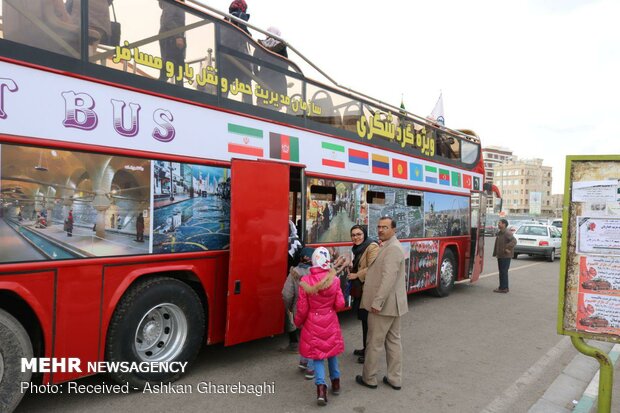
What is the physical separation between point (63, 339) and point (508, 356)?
5097mm

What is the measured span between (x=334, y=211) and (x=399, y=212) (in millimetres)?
1890

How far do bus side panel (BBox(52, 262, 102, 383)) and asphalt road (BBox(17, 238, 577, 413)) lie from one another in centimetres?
50

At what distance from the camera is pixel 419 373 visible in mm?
4836

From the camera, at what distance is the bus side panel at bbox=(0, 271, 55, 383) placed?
3158 millimetres

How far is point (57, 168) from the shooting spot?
342cm

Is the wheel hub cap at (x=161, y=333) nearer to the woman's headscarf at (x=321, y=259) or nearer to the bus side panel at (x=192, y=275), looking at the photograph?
Answer: the bus side panel at (x=192, y=275)

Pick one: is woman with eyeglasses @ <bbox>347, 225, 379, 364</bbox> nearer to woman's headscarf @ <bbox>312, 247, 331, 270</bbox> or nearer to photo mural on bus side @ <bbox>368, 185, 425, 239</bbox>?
woman's headscarf @ <bbox>312, 247, 331, 270</bbox>

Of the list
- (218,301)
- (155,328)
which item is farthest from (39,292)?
(218,301)

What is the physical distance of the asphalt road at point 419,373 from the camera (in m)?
3.88

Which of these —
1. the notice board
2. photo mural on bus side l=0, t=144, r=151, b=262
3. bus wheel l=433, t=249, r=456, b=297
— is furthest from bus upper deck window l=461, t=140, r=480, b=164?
photo mural on bus side l=0, t=144, r=151, b=262

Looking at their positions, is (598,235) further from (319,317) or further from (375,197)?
(375,197)

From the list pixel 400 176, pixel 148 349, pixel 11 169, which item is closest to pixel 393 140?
pixel 400 176

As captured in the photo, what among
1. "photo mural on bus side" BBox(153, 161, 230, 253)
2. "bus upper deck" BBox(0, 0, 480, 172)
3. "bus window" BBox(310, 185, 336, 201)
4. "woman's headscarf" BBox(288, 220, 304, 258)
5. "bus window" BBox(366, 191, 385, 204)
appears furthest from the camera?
"bus window" BBox(366, 191, 385, 204)

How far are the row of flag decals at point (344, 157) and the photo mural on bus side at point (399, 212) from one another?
292 millimetres
